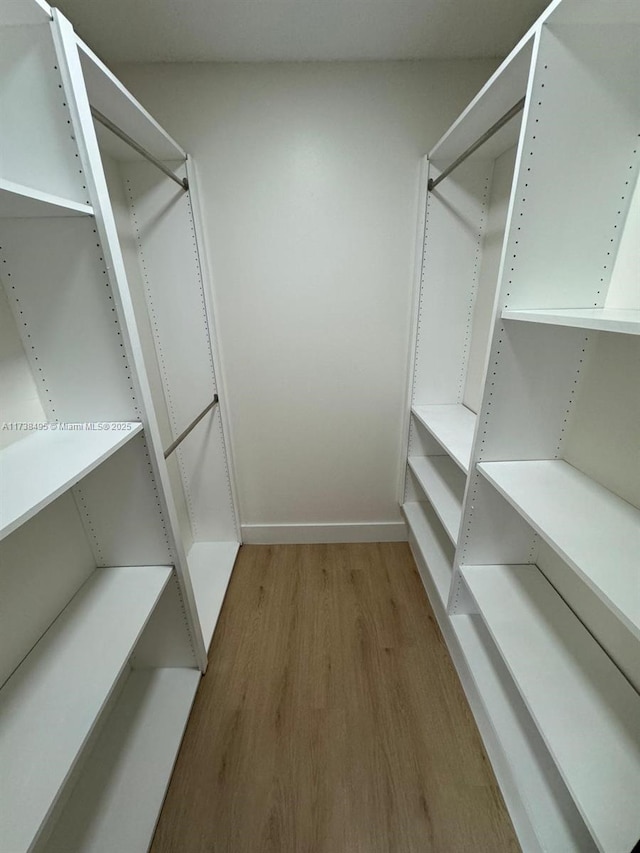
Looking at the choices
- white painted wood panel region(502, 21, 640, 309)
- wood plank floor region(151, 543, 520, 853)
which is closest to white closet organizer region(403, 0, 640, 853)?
white painted wood panel region(502, 21, 640, 309)

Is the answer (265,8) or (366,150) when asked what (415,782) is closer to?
(366,150)

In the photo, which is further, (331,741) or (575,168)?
(331,741)

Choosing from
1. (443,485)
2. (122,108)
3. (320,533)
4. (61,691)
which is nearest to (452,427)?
(443,485)

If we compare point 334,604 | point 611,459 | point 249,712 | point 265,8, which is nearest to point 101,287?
point 265,8

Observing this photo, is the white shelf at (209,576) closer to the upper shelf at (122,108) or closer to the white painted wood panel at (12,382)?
the white painted wood panel at (12,382)

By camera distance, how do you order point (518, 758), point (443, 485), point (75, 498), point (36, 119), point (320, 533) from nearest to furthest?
point (36, 119) → point (518, 758) → point (75, 498) → point (443, 485) → point (320, 533)

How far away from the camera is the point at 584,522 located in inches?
33.4

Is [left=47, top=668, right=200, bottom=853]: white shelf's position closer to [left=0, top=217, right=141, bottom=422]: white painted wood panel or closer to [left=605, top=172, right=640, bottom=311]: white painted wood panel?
[left=0, top=217, right=141, bottom=422]: white painted wood panel

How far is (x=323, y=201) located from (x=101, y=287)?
115 cm

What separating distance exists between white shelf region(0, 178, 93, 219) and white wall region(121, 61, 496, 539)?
0.96 metres

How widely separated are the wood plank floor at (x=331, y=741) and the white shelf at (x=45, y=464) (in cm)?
116

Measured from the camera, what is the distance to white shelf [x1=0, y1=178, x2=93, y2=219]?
625mm

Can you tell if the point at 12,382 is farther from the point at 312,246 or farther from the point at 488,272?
the point at 488,272

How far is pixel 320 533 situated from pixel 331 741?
3.49 feet
